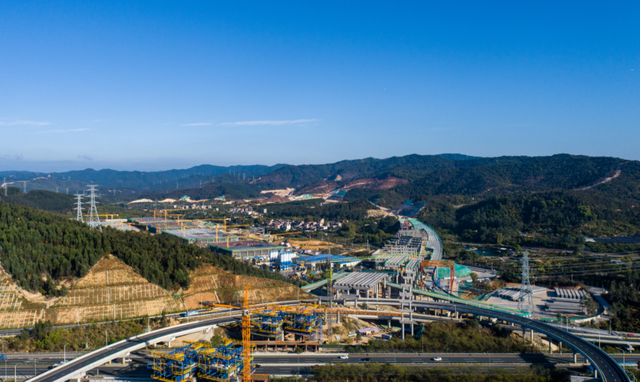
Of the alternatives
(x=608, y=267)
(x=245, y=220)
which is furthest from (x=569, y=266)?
(x=245, y=220)

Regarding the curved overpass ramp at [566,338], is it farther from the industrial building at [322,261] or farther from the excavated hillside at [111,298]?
the excavated hillside at [111,298]

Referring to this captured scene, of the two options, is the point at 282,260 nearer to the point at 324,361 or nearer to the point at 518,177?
the point at 324,361

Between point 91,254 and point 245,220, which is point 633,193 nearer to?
point 245,220

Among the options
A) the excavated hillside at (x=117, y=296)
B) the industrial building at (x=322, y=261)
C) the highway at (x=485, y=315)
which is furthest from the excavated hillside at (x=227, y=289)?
the industrial building at (x=322, y=261)

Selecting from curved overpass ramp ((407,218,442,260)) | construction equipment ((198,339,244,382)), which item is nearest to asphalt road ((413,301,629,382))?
construction equipment ((198,339,244,382))

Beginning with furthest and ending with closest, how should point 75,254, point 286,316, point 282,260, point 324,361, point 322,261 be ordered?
point 322,261, point 282,260, point 75,254, point 286,316, point 324,361

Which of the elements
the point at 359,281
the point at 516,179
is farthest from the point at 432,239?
the point at 516,179
